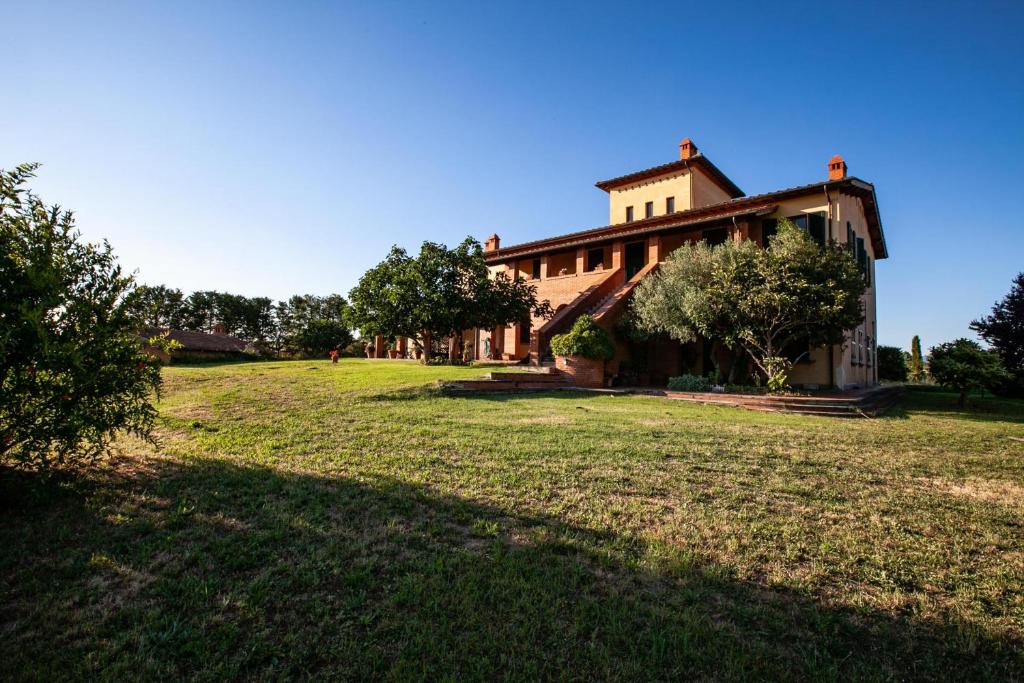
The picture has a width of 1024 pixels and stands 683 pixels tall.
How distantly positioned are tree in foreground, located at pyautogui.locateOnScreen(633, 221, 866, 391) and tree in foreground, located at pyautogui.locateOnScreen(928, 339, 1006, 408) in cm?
269

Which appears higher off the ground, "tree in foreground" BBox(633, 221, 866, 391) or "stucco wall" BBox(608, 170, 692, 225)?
"stucco wall" BBox(608, 170, 692, 225)

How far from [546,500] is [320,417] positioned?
18.5 feet

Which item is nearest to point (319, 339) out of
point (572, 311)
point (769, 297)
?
point (572, 311)

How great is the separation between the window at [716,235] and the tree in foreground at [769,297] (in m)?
4.87

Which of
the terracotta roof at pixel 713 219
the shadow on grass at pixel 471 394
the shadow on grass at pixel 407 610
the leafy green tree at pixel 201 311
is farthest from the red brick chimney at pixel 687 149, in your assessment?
the leafy green tree at pixel 201 311

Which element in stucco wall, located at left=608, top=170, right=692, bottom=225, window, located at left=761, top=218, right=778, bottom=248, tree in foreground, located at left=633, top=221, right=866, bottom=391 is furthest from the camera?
stucco wall, located at left=608, top=170, right=692, bottom=225

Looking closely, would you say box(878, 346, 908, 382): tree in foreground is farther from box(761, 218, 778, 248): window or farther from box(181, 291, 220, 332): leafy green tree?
box(181, 291, 220, 332): leafy green tree

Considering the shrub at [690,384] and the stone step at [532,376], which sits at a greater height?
the stone step at [532,376]

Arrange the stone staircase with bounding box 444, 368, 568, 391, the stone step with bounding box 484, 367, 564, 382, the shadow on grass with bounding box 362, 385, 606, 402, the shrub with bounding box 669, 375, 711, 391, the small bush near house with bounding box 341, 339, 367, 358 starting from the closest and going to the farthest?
1. the shadow on grass with bounding box 362, 385, 606, 402
2. the stone staircase with bounding box 444, 368, 568, 391
3. the stone step with bounding box 484, 367, 564, 382
4. the shrub with bounding box 669, 375, 711, 391
5. the small bush near house with bounding box 341, 339, 367, 358

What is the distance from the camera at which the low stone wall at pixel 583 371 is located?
15.9 m

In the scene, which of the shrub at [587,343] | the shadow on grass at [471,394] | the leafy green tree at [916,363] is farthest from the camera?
the leafy green tree at [916,363]

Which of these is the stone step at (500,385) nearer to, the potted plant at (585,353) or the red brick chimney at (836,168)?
the potted plant at (585,353)

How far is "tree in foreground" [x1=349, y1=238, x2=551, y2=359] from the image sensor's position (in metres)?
19.0

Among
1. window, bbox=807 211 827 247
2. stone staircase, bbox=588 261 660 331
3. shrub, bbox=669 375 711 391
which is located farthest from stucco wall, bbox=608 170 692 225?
shrub, bbox=669 375 711 391
